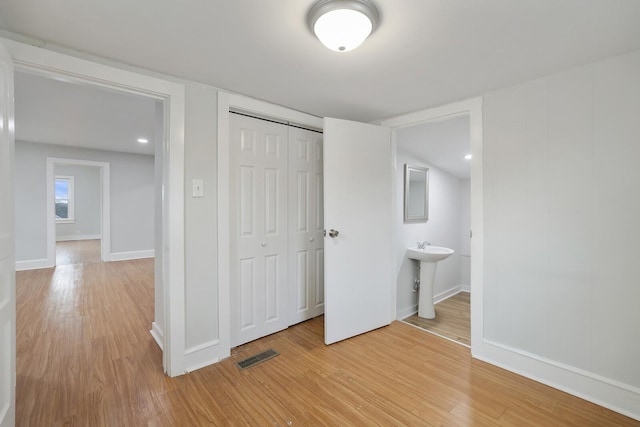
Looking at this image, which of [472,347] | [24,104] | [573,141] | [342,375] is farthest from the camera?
[24,104]

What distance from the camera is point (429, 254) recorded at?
3.00 metres

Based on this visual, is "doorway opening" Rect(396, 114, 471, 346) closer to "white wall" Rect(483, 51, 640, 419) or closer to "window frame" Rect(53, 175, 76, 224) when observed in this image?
"white wall" Rect(483, 51, 640, 419)

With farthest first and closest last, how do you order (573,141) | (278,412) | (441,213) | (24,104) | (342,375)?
(441,213) < (24,104) < (342,375) < (573,141) < (278,412)

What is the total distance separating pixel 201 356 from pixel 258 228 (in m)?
1.07

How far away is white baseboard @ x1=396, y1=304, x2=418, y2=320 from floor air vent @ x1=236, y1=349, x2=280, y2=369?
145 centimetres

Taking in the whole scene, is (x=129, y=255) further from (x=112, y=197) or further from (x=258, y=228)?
(x=258, y=228)

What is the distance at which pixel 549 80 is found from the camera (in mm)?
1853

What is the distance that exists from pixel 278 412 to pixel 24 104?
12.9 feet

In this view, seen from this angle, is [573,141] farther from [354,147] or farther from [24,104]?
[24,104]

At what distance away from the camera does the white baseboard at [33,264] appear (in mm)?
4691

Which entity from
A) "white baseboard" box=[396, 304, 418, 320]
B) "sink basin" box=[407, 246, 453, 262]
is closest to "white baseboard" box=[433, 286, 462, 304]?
"white baseboard" box=[396, 304, 418, 320]

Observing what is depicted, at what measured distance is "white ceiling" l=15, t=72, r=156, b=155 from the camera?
99.6 inches

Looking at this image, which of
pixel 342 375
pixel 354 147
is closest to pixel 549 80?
pixel 354 147

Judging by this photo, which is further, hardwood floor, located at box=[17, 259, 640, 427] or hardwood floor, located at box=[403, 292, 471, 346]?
hardwood floor, located at box=[403, 292, 471, 346]
